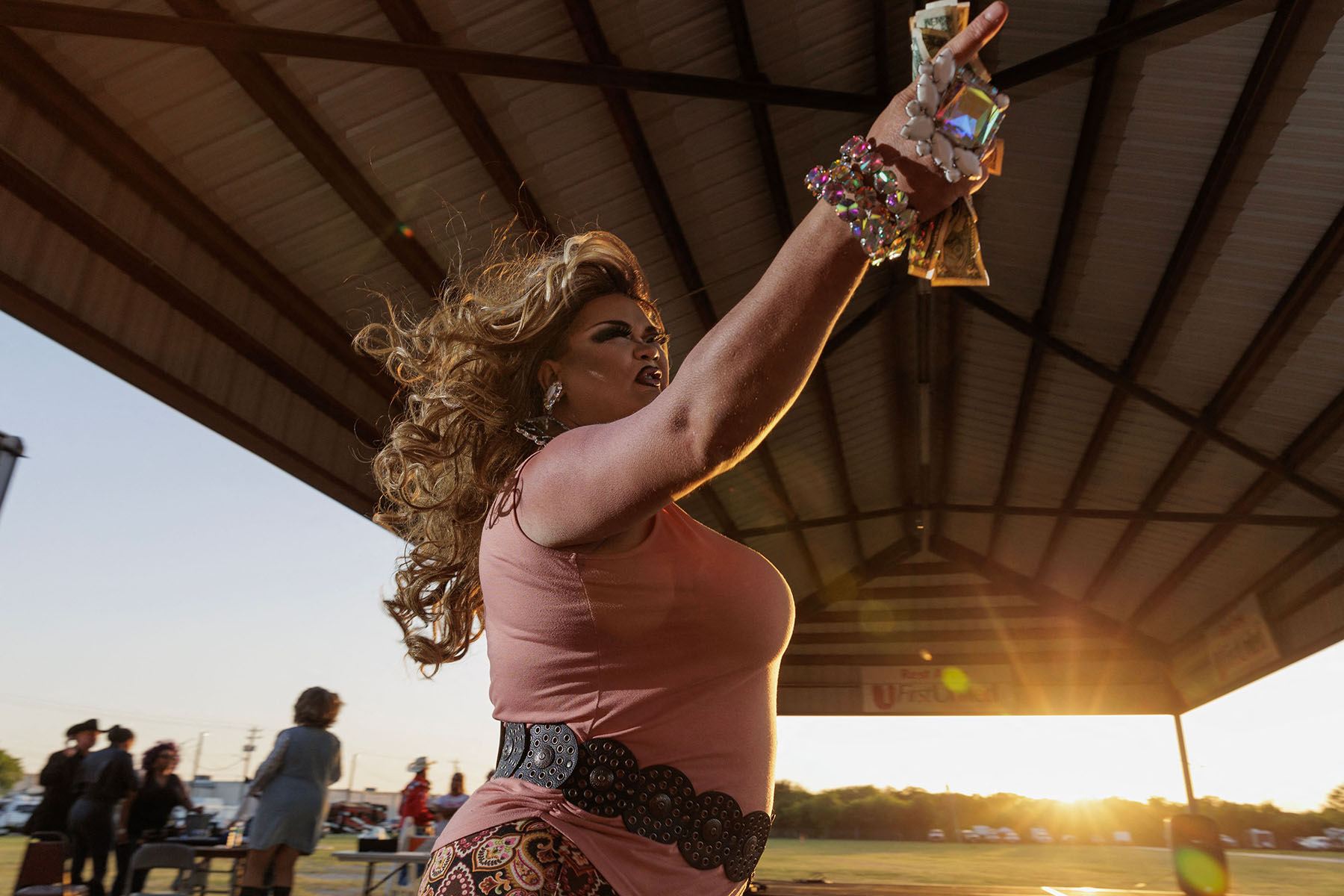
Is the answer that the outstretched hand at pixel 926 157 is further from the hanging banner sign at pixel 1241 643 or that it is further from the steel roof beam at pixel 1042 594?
the steel roof beam at pixel 1042 594

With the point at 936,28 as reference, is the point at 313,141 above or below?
above

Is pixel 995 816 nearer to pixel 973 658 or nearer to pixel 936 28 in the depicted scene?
pixel 973 658

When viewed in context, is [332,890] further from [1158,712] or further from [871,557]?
[1158,712]

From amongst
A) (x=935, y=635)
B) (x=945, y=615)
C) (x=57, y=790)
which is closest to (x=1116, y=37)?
(x=57, y=790)

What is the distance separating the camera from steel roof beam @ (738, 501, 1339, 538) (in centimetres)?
1052

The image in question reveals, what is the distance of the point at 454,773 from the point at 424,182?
4.85 metres

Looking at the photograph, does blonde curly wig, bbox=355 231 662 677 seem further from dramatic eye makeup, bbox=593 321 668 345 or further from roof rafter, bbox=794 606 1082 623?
roof rafter, bbox=794 606 1082 623

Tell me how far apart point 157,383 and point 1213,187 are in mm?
7246

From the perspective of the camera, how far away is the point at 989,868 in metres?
13.7

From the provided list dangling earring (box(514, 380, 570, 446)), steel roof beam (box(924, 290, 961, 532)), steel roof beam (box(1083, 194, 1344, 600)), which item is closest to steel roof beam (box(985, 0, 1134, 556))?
steel roof beam (box(924, 290, 961, 532))

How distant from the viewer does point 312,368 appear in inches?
276

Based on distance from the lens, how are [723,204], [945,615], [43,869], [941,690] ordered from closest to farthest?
[43,869] < [723,204] < [945,615] < [941,690]

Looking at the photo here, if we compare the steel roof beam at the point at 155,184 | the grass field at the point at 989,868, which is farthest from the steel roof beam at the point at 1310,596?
the steel roof beam at the point at 155,184

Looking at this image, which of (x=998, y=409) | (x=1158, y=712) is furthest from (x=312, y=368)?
(x=1158, y=712)
